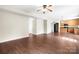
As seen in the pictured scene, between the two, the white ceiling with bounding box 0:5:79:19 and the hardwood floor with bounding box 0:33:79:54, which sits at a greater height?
the white ceiling with bounding box 0:5:79:19

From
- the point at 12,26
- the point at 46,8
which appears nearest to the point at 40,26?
the point at 46,8

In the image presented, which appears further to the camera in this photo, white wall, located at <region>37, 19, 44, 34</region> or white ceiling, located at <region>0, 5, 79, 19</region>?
white wall, located at <region>37, 19, 44, 34</region>

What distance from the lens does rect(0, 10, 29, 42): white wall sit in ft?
Result: 6.39

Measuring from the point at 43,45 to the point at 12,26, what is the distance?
75cm

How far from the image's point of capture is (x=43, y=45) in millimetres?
2055

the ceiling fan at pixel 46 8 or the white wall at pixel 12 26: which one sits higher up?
the ceiling fan at pixel 46 8

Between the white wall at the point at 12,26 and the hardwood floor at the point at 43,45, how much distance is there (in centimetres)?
12

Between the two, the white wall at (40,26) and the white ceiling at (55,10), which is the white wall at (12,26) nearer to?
the white ceiling at (55,10)

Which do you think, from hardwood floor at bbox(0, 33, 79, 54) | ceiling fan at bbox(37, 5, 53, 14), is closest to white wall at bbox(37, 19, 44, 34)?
→ hardwood floor at bbox(0, 33, 79, 54)

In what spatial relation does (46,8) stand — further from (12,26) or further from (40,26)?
(12,26)

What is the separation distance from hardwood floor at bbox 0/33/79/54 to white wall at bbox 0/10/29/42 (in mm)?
116

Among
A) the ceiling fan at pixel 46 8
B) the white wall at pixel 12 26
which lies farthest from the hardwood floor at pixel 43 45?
the ceiling fan at pixel 46 8

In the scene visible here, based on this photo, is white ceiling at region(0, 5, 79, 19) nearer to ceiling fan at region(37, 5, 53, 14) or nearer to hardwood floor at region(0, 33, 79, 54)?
ceiling fan at region(37, 5, 53, 14)

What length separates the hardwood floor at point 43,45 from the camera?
1.97m
